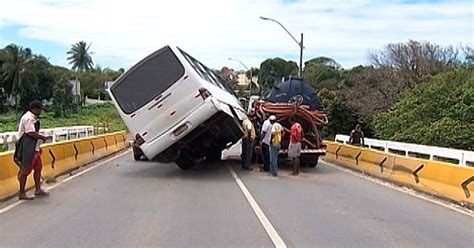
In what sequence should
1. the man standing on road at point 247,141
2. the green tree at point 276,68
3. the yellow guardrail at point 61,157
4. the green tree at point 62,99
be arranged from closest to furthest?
the yellow guardrail at point 61,157 < the man standing on road at point 247,141 < the green tree at point 62,99 < the green tree at point 276,68

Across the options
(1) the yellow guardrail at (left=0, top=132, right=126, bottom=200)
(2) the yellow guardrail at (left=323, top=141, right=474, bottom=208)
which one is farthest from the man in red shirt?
(1) the yellow guardrail at (left=0, top=132, right=126, bottom=200)

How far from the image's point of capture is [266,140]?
64.5 ft

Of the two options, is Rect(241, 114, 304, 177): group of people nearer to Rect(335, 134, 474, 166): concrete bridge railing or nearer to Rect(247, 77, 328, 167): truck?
Rect(247, 77, 328, 167): truck

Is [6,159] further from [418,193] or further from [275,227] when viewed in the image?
[418,193]

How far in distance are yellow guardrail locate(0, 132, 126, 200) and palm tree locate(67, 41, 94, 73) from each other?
107m

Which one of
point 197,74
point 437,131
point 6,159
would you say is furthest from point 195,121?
point 437,131

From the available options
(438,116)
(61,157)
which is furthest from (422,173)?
(438,116)

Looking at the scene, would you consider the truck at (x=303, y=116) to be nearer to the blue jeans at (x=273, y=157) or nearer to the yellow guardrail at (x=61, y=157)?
the blue jeans at (x=273, y=157)

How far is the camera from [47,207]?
1138 centimetres

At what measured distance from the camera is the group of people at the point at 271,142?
1897 centimetres

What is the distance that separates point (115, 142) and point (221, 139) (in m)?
8.94

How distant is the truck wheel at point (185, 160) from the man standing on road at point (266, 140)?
2.15m

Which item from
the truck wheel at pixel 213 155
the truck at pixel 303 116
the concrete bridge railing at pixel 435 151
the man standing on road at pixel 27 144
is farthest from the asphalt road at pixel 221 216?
the truck wheel at pixel 213 155

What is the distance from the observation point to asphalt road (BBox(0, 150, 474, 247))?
8.79 m
